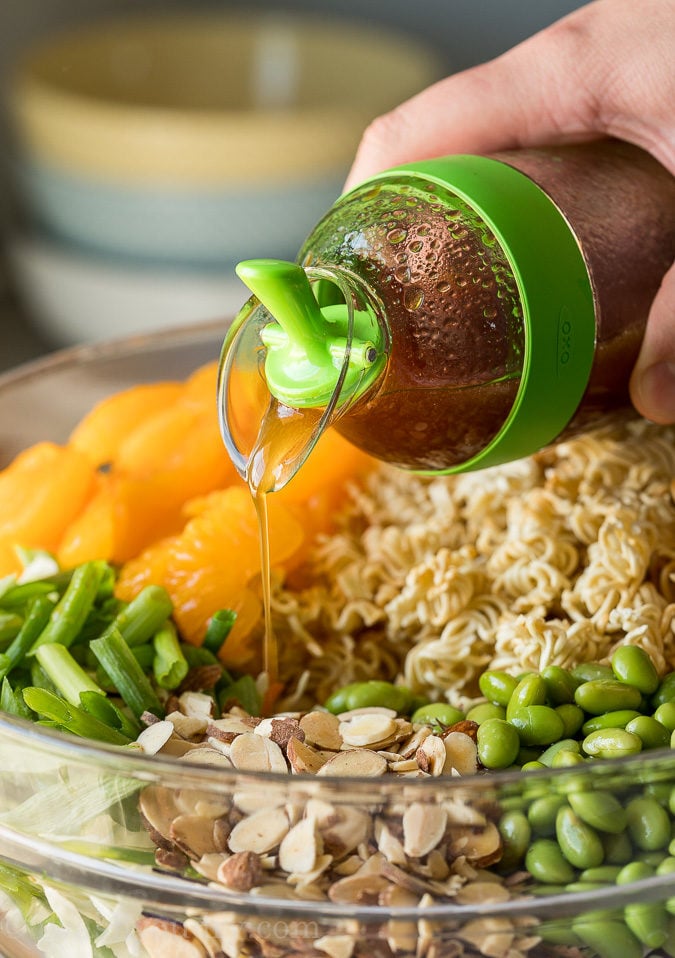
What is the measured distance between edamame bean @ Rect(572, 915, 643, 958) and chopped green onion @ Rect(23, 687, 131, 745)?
9.9 inches

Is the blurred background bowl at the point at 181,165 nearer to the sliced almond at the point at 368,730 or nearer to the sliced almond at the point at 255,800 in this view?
the sliced almond at the point at 368,730

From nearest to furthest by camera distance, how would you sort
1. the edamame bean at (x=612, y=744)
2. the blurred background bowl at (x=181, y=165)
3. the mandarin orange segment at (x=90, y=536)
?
the edamame bean at (x=612, y=744)
the mandarin orange segment at (x=90, y=536)
the blurred background bowl at (x=181, y=165)

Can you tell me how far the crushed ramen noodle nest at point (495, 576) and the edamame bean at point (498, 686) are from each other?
0.09ft

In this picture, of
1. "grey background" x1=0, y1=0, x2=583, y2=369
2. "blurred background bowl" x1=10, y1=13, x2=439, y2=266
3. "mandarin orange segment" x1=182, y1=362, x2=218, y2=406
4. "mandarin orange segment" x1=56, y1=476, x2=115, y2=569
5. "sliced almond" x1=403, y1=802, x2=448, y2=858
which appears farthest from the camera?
"grey background" x1=0, y1=0, x2=583, y2=369

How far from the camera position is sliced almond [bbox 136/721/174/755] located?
656mm

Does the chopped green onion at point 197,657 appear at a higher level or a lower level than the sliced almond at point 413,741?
lower

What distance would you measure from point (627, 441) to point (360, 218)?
0.86 feet

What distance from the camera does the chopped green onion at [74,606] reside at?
77 cm

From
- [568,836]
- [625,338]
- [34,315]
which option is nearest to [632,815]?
[568,836]

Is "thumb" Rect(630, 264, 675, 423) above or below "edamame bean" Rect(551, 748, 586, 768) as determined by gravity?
above

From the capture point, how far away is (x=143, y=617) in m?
0.80

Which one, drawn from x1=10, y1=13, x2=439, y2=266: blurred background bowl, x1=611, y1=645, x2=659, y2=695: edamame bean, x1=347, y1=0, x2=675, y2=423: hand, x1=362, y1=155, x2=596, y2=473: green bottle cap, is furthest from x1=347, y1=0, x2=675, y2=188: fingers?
x1=10, y1=13, x2=439, y2=266: blurred background bowl

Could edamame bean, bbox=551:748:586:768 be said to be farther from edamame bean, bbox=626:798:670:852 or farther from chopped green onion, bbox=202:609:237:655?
chopped green onion, bbox=202:609:237:655

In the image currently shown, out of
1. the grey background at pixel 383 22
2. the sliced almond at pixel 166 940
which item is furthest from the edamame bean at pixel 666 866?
the grey background at pixel 383 22
